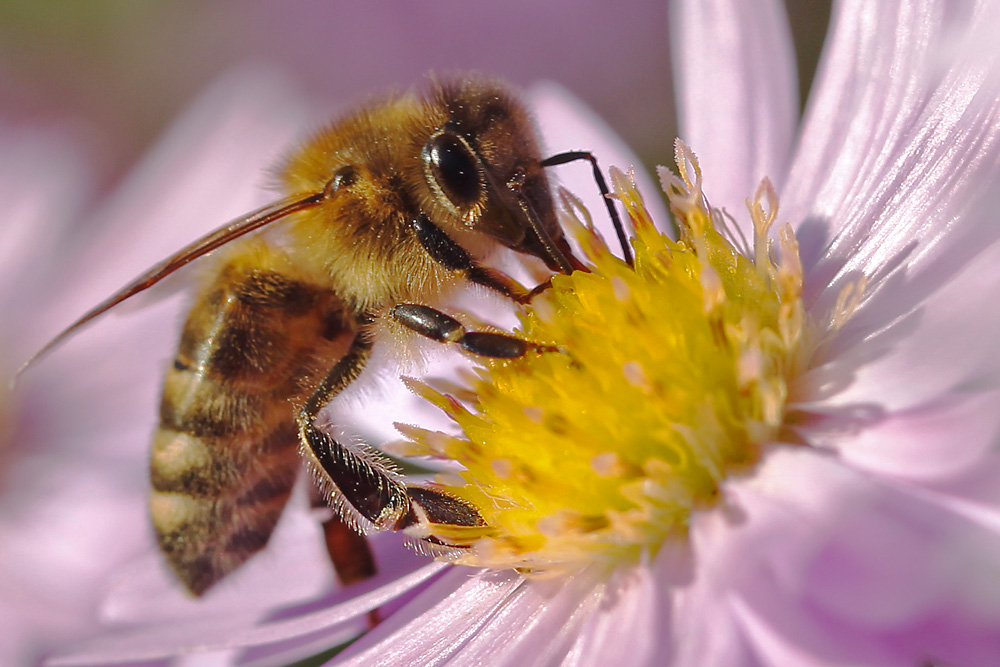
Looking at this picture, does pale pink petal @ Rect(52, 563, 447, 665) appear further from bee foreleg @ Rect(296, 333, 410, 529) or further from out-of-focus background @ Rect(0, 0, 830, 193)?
out-of-focus background @ Rect(0, 0, 830, 193)

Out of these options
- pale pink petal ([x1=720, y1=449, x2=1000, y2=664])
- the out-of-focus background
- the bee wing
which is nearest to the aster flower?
pale pink petal ([x1=720, y1=449, x2=1000, y2=664])

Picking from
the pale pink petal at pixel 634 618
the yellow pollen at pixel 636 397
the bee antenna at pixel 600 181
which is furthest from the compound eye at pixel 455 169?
the pale pink petal at pixel 634 618

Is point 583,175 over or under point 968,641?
over

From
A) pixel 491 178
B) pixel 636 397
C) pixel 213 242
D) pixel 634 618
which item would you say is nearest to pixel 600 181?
pixel 491 178

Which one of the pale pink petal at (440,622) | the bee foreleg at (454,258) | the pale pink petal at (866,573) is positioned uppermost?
the bee foreleg at (454,258)

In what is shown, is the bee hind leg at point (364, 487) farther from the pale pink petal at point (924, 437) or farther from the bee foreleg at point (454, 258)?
the pale pink petal at point (924, 437)

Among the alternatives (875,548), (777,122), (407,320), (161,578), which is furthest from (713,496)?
(161,578)

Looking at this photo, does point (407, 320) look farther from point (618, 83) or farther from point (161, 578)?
point (618, 83)
